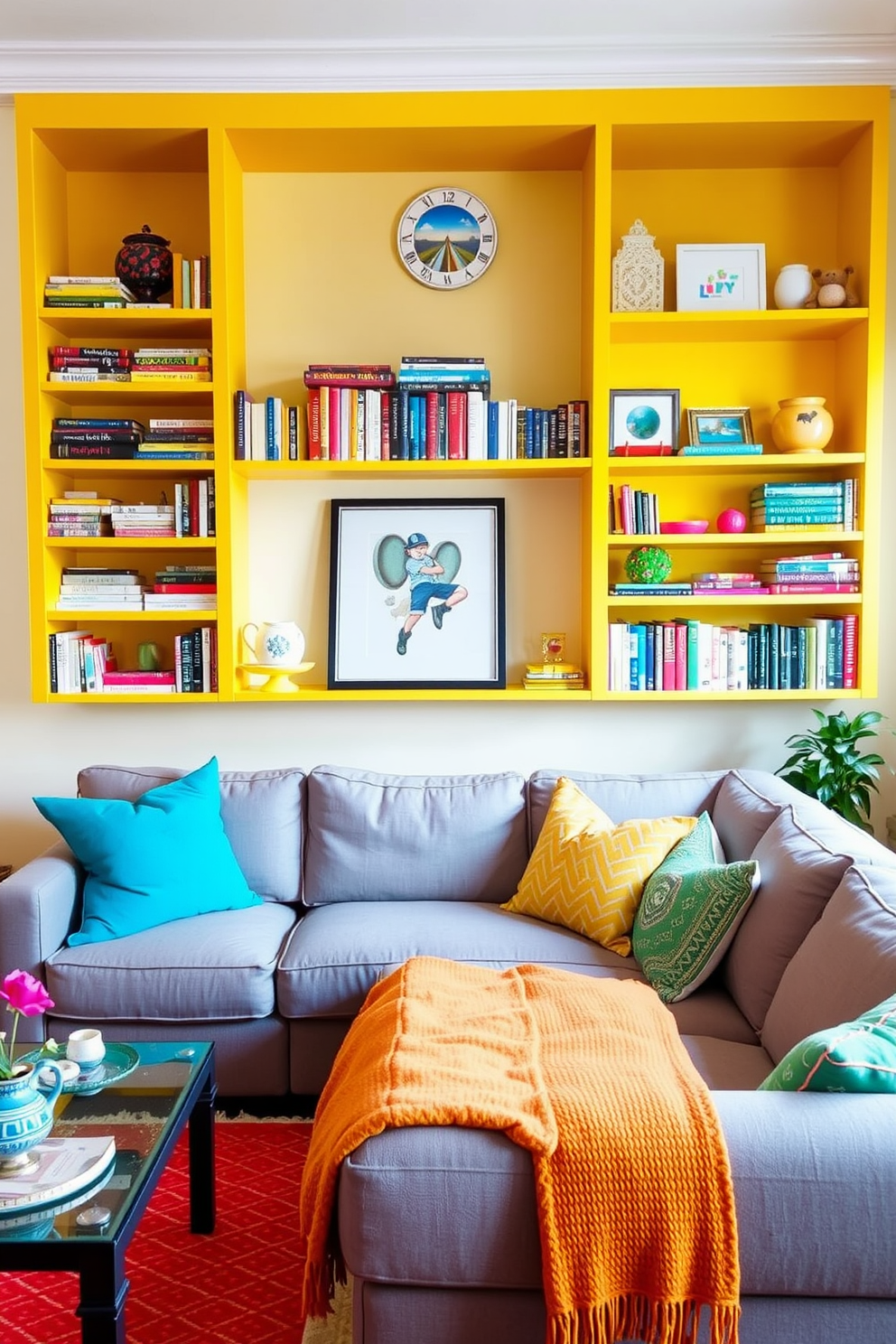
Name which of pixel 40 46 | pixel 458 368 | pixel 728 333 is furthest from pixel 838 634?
pixel 40 46

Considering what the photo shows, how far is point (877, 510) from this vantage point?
3406mm

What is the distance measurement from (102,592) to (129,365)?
2.29 ft

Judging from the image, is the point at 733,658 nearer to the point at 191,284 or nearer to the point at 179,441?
the point at 179,441

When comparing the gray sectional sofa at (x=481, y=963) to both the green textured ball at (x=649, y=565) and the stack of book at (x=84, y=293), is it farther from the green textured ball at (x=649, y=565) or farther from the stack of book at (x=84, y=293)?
the stack of book at (x=84, y=293)

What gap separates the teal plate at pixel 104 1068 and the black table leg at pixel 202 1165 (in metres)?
0.17

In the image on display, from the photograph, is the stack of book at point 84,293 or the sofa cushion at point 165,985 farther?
the stack of book at point 84,293

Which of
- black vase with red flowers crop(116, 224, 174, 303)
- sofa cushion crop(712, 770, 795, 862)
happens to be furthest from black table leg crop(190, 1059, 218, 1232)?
black vase with red flowers crop(116, 224, 174, 303)

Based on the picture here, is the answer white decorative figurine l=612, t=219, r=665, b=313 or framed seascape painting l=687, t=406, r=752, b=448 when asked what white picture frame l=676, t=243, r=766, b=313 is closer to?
white decorative figurine l=612, t=219, r=665, b=313

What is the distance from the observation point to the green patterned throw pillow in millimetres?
2402

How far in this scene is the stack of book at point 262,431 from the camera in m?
3.38

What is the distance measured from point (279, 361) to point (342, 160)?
649 mm

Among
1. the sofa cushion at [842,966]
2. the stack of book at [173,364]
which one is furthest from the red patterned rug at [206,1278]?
the stack of book at [173,364]

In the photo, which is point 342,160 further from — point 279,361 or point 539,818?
point 539,818

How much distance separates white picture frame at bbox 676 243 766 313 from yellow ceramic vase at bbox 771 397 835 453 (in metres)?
0.34
